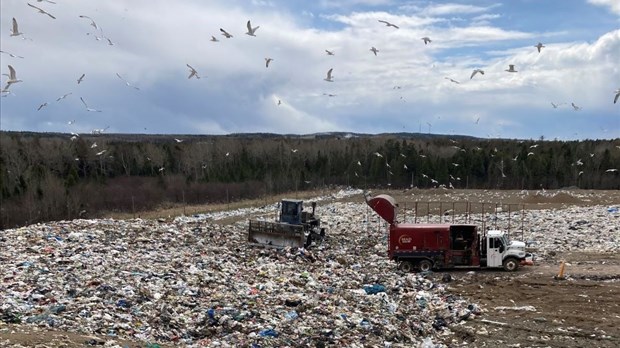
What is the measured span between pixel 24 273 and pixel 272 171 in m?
52.5

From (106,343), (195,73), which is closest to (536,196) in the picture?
(195,73)

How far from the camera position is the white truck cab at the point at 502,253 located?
1555 centimetres

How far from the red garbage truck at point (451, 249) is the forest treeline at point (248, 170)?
27847 mm

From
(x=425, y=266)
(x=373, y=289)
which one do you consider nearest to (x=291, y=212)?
(x=425, y=266)

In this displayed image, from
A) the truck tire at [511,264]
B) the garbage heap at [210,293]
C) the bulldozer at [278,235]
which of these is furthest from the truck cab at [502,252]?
the bulldozer at [278,235]

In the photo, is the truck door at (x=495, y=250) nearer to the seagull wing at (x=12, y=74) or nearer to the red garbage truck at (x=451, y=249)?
the red garbage truck at (x=451, y=249)

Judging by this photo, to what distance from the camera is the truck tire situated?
15547 mm

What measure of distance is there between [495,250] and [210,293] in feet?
27.2

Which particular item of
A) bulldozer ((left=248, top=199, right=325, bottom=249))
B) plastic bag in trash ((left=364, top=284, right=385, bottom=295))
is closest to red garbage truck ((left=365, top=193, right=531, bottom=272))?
bulldozer ((left=248, top=199, right=325, bottom=249))

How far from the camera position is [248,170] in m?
62.4

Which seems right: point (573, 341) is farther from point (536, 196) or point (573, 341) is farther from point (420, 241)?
point (536, 196)

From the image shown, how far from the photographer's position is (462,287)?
13.9 metres

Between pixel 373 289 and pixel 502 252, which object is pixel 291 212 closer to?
pixel 502 252

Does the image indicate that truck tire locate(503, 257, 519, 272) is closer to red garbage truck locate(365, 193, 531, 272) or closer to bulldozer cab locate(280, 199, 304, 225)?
red garbage truck locate(365, 193, 531, 272)
